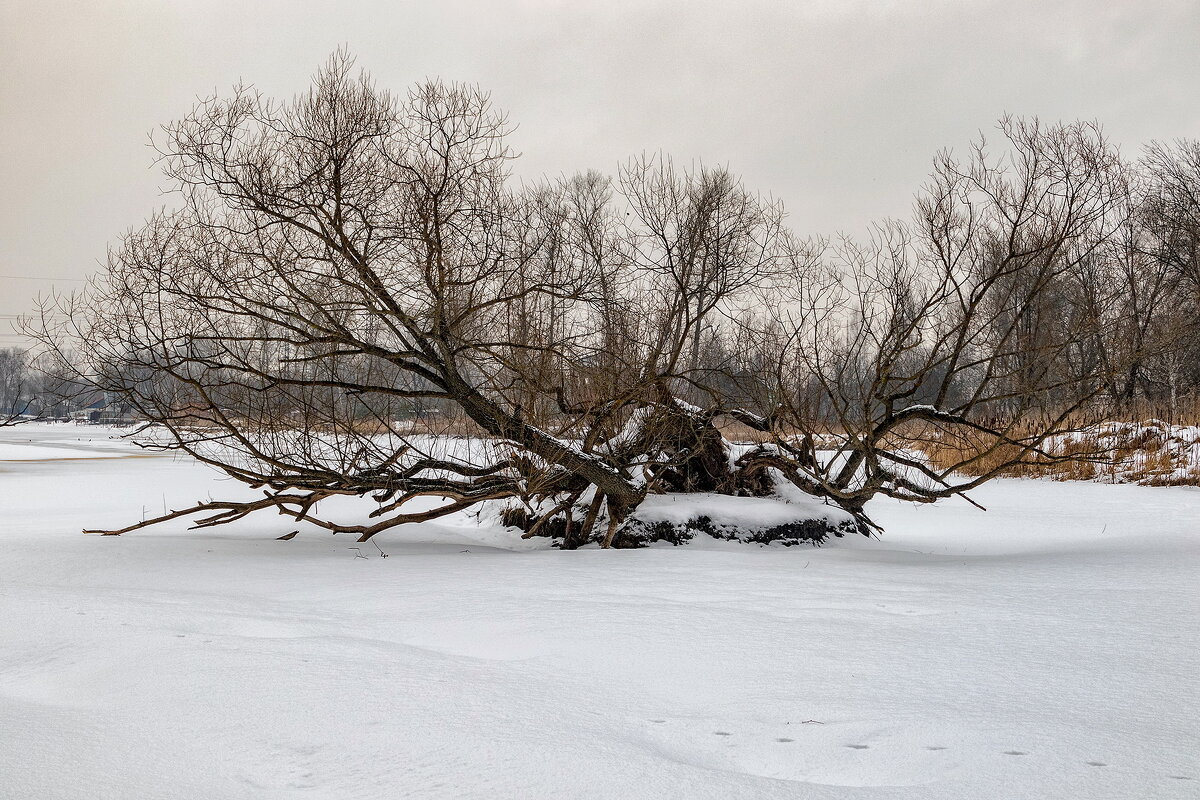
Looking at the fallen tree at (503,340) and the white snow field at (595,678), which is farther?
the fallen tree at (503,340)

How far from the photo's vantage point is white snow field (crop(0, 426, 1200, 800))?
234cm

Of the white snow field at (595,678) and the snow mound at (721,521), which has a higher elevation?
the snow mound at (721,521)

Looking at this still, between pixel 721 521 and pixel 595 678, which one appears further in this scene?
pixel 721 521

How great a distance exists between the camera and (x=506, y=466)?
26.0ft

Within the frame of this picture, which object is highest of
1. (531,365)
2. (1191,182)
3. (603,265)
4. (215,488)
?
(1191,182)

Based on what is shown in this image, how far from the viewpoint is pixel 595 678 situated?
3385 millimetres

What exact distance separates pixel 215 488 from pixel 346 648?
1498cm

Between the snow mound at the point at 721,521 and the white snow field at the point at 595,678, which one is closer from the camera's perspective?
the white snow field at the point at 595,678

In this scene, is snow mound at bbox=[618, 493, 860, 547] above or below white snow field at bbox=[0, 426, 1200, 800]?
above

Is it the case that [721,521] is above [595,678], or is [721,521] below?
above

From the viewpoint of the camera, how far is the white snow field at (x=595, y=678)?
234 cm

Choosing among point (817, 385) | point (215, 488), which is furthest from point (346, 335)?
point (215, 488)

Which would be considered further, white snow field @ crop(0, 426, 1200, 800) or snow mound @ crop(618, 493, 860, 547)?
snow mound @ crop(618, 493, 860, 547)

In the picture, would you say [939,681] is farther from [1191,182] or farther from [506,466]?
[1191,182]
